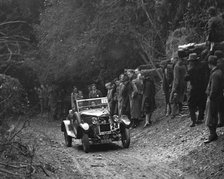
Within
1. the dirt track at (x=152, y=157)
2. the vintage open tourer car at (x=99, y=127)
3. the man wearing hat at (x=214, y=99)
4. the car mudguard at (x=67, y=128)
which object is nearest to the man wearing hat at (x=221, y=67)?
the dirt track at (x=152, y=157)

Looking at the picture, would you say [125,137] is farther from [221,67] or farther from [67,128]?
[221,67]

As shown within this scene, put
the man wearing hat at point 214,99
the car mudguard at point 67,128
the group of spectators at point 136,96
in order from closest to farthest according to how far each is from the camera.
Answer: the man wearing hat at point 214,99 → the car mudguard at point 67,128 → the group of spectators at point 136,96

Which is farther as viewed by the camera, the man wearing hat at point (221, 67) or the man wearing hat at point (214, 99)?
the man wearing hat at point (221, 67)

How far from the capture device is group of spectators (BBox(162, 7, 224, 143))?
1148cm

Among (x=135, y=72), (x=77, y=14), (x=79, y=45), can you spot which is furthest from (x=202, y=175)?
(x=77, y=14)

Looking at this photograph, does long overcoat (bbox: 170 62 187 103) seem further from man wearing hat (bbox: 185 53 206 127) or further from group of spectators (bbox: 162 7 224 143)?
man wearing hat (bbox: 185 53 206 127)

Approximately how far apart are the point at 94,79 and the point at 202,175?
20657mm

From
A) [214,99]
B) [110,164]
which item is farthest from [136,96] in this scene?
[214,99]

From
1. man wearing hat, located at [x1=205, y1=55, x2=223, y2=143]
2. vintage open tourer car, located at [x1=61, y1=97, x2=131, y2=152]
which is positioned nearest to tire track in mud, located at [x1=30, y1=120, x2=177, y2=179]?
vintage open tourer car, located at [x1=61, y1=97, x2=131, y2=152]

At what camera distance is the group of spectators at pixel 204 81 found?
11.5 m

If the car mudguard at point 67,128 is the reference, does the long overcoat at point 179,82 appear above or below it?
above

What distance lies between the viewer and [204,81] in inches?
560

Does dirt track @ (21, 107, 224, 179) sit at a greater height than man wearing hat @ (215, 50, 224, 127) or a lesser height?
lesser

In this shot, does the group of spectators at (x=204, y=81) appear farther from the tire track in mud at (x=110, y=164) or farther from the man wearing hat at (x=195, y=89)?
the tire track in mud at (x=110, y=164)
